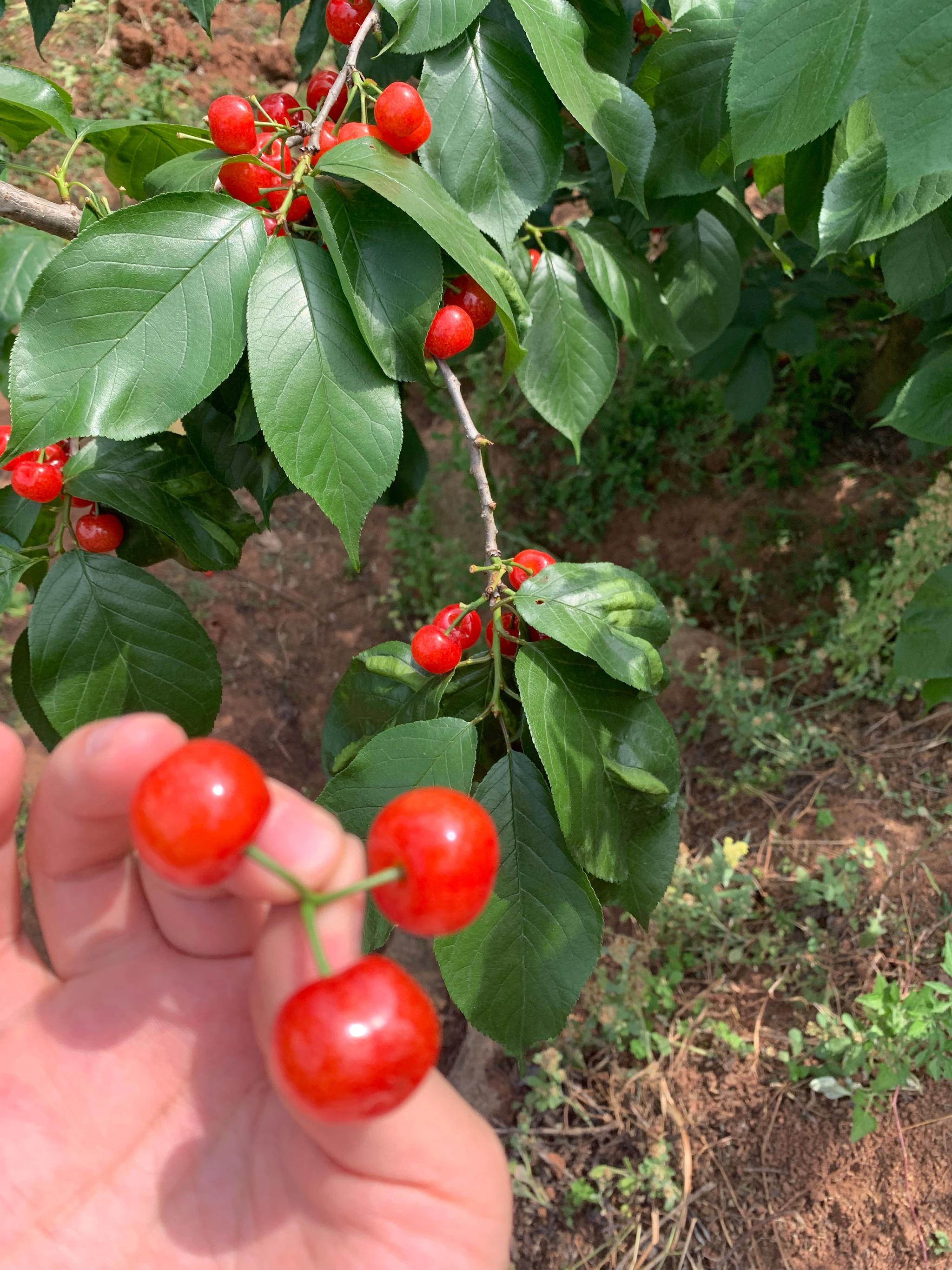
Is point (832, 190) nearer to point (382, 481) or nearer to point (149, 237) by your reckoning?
point (382, 481)

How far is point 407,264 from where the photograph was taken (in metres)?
1.22

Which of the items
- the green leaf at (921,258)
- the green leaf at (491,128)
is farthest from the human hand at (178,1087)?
the green leaf at (921,258)

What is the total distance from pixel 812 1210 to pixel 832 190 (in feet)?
7.59

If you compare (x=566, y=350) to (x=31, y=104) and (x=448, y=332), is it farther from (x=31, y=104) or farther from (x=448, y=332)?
(x=31, y=104)

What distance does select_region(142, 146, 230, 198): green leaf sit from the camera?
4.19ft

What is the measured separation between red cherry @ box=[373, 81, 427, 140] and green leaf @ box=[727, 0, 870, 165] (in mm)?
439

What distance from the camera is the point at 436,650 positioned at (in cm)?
129

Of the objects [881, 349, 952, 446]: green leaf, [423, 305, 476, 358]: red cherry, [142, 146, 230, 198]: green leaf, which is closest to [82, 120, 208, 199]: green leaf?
[142, 146, 230, 198]: green leaf

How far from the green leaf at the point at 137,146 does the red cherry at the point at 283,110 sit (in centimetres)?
12

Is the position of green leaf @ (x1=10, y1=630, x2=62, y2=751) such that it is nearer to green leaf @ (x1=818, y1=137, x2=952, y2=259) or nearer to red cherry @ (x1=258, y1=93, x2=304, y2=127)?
red cherry @ (x1=258, y1=93, x2=304, y2=127)

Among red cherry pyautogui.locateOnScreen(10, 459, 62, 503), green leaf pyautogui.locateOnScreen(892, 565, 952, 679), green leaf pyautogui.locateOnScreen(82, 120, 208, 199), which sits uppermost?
green leaf pyautogui.locateOnScreen(82, 120, 208, 199)

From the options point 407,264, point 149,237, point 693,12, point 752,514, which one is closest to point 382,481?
point 407,264

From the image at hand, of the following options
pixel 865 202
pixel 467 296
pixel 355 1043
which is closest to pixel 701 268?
pixel 865 202

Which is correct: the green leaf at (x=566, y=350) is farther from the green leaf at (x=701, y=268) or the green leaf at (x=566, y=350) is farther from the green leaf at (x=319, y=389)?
the green leaf at (x=319, y=389)
